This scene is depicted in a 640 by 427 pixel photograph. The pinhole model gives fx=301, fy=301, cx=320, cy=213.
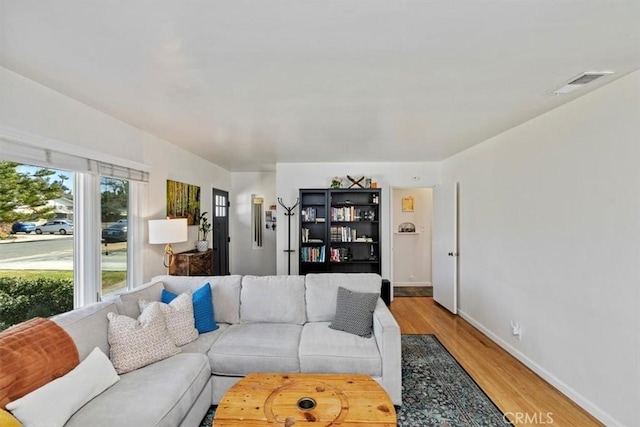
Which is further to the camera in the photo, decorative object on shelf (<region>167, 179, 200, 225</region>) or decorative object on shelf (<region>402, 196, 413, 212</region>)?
decorative object on shelf (<region>402, 196, 413, 212</region>)

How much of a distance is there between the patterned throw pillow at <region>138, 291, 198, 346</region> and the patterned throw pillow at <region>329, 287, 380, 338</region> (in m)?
1.20

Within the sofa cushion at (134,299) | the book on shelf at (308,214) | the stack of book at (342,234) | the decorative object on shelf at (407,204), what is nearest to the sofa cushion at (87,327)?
the sofa cushion at (134,299)

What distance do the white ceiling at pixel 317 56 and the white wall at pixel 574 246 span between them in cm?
31

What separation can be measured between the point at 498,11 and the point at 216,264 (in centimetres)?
532

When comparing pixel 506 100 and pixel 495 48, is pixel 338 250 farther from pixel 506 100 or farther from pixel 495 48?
pixel 495 48

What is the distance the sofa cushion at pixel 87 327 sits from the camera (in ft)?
6.06

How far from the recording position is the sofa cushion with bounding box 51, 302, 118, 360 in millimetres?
1848

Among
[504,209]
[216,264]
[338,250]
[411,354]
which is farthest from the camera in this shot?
[216,264]

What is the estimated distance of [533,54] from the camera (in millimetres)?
1743

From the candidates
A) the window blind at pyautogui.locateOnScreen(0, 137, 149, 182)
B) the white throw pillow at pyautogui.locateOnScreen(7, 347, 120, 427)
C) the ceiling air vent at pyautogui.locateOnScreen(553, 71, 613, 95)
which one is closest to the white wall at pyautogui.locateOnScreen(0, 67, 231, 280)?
the window blind at pyautogui.locateOnScreen(0, 137, 149, 182)

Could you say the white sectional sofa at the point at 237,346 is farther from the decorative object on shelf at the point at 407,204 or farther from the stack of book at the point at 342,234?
the decorative object on shelf at the point at 407,204

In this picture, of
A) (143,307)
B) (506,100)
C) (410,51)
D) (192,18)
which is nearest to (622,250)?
(506,100)

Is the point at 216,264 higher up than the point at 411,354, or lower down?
higher up

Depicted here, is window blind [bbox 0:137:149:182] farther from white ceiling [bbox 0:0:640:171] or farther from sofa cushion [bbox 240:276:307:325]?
sofa cushion [bbox 240:276:307:325]
